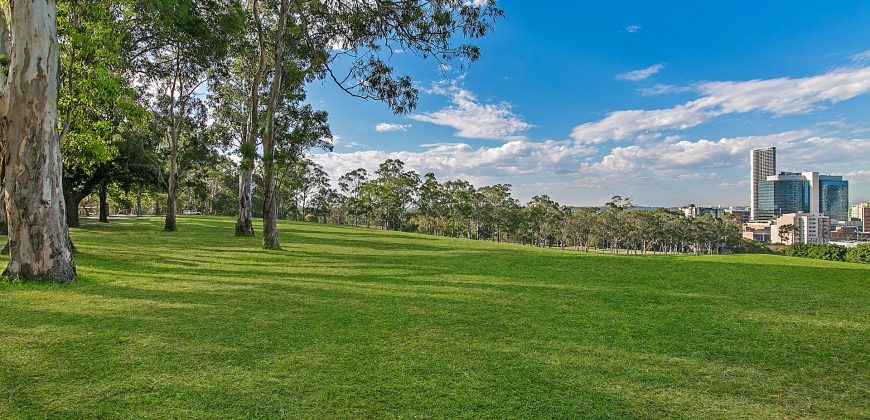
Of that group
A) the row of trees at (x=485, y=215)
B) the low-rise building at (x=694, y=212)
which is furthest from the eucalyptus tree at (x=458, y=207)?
the low-rise building at (x=694, y=212)

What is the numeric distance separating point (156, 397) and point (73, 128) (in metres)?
12.8

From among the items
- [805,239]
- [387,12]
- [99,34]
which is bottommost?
[805,239]

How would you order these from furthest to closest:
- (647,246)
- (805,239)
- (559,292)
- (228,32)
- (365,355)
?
(805,239)
(647,246)
(228,32)
(559,292)
(365,355)

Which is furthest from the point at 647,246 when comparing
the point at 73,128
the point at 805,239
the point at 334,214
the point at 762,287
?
the point at 805,239

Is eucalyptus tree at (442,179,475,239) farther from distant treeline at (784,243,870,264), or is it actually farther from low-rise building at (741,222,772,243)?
low-rise building at (741,222,772,243)

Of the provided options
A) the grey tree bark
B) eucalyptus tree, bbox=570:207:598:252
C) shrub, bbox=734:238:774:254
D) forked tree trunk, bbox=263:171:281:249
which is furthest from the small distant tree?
the grey tree bark

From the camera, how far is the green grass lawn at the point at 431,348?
9.46 feet

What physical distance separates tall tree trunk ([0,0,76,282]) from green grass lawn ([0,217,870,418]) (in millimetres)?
555

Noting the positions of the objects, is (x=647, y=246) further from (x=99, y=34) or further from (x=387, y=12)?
(x=99, y=34)

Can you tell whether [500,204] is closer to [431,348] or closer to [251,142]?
[251,142]

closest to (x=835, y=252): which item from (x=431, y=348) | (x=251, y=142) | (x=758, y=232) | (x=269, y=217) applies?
(x=269, y=217)

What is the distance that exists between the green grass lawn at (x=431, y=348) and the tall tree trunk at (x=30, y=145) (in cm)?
55

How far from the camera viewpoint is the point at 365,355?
12.4 feet

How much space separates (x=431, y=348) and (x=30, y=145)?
7.88 m
